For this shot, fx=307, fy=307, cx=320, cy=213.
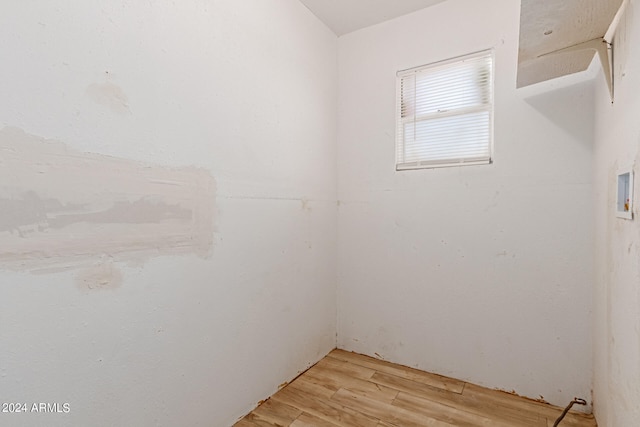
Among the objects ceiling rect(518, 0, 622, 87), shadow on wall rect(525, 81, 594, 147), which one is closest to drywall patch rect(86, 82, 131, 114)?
ceiling rect(518, 0, 622, 87)

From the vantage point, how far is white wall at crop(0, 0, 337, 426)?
3.48ft

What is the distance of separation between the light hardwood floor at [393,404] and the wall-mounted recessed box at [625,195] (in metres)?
1.35

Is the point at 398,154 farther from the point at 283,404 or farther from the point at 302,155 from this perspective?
the point at 283,404

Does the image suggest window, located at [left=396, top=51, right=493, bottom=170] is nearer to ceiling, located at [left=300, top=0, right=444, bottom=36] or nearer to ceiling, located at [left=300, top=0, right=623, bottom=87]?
ceiling, located at [left=300, top=0, right=623, bottom=87]

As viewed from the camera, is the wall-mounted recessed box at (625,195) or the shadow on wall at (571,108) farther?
the shadow on wall at (571,108)

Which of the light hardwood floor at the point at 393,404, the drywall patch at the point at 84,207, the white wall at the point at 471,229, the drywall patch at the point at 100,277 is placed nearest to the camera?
the drywall patch at the point at 84,207

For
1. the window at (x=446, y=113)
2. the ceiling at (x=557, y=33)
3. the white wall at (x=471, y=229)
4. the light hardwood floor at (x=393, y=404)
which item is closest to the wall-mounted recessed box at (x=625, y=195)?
the ceiling at (x=557, y=33)

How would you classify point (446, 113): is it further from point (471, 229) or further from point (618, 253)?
point (618, 253)

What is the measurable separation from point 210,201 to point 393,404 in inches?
66.0

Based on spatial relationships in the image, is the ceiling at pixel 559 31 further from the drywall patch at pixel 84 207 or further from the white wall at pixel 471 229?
the drywall patch at pixel 84 207

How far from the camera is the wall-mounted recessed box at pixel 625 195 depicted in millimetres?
1083

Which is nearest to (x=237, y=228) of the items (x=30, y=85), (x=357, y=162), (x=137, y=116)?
(x=137, y=116)

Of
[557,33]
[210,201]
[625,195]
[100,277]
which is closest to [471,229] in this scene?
[625,195]

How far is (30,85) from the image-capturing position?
103 cm
